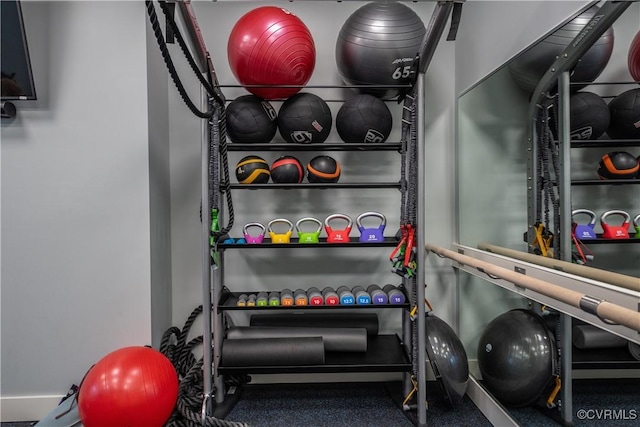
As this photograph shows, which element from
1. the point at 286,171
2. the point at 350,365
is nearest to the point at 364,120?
the point at 286,171

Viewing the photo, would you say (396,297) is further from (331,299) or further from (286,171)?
(286,171)

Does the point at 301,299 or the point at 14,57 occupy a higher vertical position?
the point at 14,57

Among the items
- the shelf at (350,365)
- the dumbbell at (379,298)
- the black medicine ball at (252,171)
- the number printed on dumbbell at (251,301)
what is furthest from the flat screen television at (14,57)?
the dumbbell at (379,298)

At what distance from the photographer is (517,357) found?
170 cm

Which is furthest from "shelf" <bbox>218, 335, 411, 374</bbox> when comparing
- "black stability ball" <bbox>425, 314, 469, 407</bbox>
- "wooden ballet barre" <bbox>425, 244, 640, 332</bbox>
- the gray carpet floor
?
"wooden ballet barre" <bbox>425, 244, 640, 332</bbox>

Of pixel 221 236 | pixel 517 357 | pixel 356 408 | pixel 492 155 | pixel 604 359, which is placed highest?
pixel 492 155

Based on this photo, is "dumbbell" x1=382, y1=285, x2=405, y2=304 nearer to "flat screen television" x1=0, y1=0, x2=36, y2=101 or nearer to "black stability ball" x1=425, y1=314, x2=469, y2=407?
"black stability ball" x1=425, y1=314, x2=469, y2=407

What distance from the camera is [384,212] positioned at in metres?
2.34

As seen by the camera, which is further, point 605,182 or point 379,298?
point 379,298

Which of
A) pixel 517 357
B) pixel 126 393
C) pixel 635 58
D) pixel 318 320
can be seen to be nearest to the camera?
pixel 635 58

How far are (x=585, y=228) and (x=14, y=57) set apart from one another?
3.02 meters

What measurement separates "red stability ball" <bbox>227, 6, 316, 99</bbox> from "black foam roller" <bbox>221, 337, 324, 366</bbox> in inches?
57.5

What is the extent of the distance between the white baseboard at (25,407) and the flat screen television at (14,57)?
69.2 inches

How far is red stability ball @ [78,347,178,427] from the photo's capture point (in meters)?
1.52
